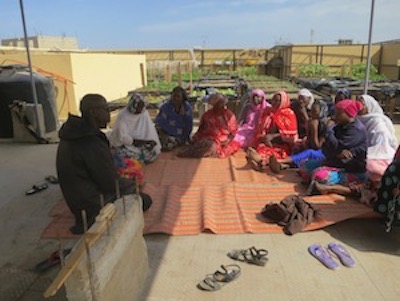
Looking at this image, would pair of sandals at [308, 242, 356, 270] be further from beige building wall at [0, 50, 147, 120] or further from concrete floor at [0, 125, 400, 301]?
beige building wall at [0, 50, 147, 120]

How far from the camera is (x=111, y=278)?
6.38ft

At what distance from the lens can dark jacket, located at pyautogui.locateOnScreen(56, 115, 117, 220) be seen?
9.11 ft

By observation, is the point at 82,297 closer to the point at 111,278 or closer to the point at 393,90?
the point at 111,278

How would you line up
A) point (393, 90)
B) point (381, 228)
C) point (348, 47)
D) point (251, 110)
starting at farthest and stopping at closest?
1. point (348, 47)
2. point (393, 90)
3. point (251, 110)
4. point (381, 228)

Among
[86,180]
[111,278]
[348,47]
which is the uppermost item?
[348,47]

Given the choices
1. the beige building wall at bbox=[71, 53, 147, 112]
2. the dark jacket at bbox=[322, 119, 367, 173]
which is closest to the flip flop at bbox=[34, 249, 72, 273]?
the dark jacket at bbox=[322, 119, 367, 173]

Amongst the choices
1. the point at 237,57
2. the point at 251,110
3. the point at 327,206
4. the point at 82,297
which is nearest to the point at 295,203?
the point at 327,206

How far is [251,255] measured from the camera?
286 centimetres

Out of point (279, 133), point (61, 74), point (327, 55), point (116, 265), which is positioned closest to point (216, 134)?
→ point (279, 133)

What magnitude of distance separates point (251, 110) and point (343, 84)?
5.26 m

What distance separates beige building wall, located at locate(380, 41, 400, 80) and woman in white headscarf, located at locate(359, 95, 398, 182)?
514 inches

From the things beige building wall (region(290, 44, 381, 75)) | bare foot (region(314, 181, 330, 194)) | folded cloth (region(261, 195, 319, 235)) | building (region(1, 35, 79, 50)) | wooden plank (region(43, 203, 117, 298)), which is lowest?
folded cloth (region(261, 195, 319, 235))

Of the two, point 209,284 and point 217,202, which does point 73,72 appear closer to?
point 217,202

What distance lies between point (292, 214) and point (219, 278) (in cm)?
107
